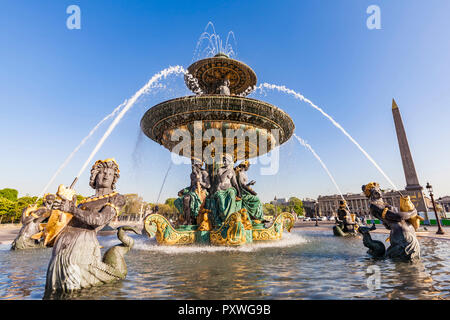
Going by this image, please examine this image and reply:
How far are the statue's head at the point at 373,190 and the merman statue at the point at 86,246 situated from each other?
5.43m

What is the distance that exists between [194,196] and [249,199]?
2495mm

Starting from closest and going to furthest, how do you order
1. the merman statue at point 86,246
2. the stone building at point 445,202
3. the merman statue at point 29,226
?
the merman statue at point 86,246
the merman statue at point 29,226
the stone building at point 445,202

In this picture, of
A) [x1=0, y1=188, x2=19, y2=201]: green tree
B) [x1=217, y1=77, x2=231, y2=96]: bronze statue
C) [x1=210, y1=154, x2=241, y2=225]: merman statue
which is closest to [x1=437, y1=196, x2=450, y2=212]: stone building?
[x1=217, y1=77, x2=231, y2=96]: bronze statue

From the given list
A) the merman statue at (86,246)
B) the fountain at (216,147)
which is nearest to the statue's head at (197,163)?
the fountain at (216,147)

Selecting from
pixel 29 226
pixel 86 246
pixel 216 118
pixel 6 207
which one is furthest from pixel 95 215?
pixel 6 207

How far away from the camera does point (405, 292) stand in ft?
10.1

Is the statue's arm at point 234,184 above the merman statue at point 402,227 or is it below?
above

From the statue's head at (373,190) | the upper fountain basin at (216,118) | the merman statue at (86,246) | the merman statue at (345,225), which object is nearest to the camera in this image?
the merman statue at (86,246)

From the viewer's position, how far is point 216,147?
11453mm

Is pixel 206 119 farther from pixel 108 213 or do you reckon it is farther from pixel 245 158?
pixel 108 213

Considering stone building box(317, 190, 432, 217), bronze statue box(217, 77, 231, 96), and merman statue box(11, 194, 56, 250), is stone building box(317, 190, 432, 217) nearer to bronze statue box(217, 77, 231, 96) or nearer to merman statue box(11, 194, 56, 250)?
bronze statue box(217, 77, 231, 96)

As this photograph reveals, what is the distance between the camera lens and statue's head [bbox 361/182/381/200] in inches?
212

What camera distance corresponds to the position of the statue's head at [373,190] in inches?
212

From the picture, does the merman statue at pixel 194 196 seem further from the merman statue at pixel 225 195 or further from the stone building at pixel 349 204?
the stone building at pixel 349 204
